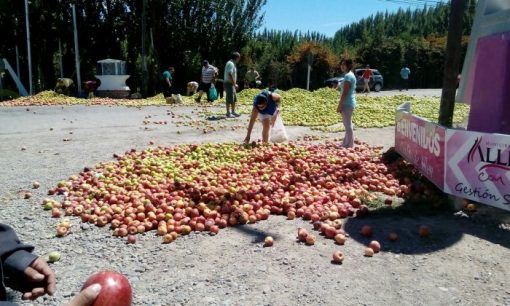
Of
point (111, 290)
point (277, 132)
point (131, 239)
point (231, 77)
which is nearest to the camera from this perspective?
point (111, 290)

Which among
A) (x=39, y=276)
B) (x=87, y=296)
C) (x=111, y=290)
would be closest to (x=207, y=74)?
(x=39, y=276)

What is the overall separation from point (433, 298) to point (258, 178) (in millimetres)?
3778

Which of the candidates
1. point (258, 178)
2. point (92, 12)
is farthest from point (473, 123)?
point (92, 12)

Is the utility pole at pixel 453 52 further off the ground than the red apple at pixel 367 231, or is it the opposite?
the utility pole at pixel 453 52

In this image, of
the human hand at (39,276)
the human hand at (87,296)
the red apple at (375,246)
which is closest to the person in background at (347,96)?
the red apple at (375,246)

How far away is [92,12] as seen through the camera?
34375 millimetres

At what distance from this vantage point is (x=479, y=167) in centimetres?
526

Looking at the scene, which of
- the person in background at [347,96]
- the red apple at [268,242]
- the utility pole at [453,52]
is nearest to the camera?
the red apple at [268,242]

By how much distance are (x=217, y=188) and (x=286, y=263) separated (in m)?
2.19

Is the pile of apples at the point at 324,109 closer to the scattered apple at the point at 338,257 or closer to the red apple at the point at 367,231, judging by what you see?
the red apple at the point at 367,231

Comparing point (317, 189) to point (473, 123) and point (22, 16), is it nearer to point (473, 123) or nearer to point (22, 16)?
point (473, 123)

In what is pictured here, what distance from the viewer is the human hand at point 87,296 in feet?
7.18

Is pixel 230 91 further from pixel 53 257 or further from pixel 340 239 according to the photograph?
pixel 53 257

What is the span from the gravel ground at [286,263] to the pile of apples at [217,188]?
213 mm
